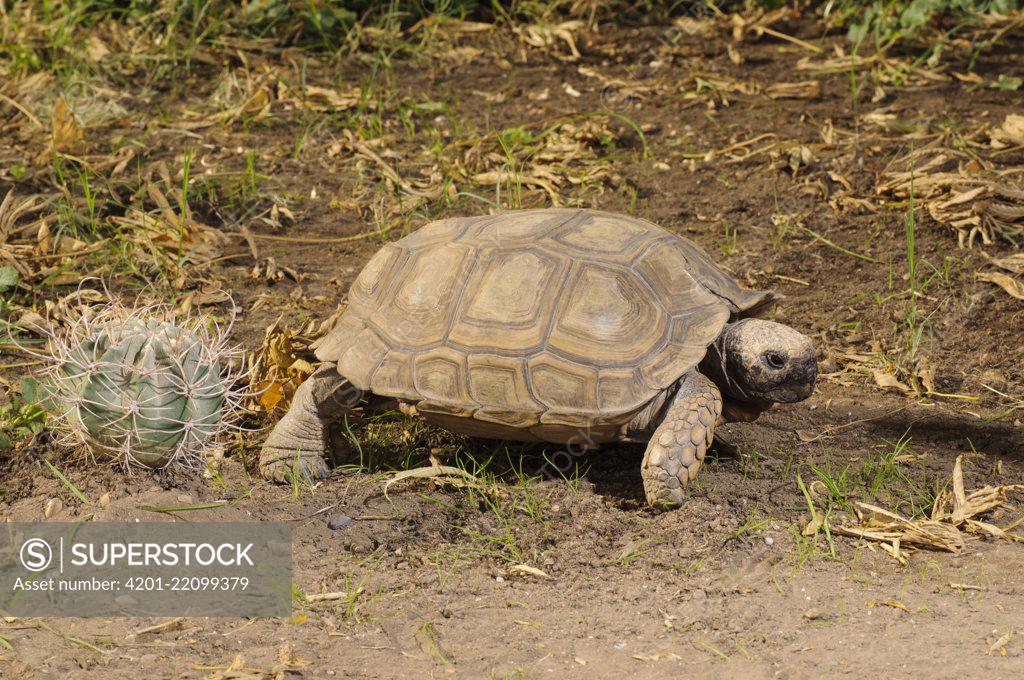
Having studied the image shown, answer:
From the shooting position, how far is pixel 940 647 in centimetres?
291

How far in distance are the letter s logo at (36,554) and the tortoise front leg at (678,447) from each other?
86.5 inches

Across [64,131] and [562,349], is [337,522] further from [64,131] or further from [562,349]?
[64,131]

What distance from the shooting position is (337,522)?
A: 3781mm

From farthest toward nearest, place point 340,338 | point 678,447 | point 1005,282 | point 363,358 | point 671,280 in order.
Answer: point 1005,282 → point 340,338 → point 363,358 → point 671,280 → point 678,447

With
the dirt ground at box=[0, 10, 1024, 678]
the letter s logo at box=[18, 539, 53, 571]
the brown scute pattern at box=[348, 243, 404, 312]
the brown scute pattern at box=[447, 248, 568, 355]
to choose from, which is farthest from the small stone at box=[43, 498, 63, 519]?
the brown scute pattern at box=[447, 248, 568, 355]

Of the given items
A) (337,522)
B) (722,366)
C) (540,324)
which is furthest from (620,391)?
(337,522)

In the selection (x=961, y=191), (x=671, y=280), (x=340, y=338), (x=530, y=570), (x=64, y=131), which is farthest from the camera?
(x=64, y=131)

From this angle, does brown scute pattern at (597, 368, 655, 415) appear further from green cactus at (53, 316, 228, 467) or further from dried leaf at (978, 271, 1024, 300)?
dried leaf at (978, 271, 1024, 300)

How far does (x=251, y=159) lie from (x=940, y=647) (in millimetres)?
4852

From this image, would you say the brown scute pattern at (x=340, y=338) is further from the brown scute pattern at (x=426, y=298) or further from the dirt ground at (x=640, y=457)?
the dirt ground at (x=640, y=457)

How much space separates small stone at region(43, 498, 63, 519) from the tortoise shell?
117cm

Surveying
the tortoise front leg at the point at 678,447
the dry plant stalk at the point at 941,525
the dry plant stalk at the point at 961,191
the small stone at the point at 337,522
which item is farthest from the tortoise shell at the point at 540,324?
the dry plant stalk at the point at 961,191

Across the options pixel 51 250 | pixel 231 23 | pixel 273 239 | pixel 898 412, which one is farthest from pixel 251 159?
pixel 898 412

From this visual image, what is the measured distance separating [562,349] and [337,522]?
110 cm
